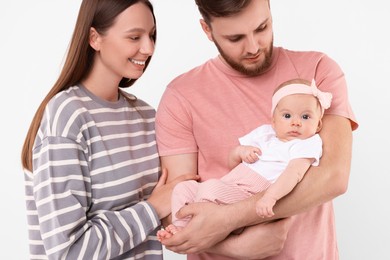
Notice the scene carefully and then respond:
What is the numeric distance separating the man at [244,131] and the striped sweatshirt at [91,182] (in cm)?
14

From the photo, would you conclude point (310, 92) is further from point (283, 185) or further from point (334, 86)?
point (283, 185)

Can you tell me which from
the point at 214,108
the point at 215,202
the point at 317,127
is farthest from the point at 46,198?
the point at 317,127

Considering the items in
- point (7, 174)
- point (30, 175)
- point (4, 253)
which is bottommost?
point (4, 253)

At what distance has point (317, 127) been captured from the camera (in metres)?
2.17

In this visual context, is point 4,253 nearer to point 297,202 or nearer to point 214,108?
point 214,108

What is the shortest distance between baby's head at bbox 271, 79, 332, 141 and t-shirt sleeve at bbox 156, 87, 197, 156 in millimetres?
390

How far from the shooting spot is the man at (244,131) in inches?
81.4

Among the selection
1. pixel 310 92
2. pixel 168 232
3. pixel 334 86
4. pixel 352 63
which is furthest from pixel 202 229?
pixel 352 63

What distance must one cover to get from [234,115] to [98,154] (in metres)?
0.55

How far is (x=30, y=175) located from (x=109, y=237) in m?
0.39

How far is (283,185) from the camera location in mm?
1980

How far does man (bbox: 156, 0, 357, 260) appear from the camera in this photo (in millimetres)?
2066

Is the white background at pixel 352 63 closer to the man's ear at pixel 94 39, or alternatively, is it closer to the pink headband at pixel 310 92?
the man's ear at pixel 94 39

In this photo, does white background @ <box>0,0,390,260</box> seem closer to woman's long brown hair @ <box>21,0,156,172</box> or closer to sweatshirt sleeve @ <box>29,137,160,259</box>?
woman's long brown hair @ <box>21,0,156,172</box>
